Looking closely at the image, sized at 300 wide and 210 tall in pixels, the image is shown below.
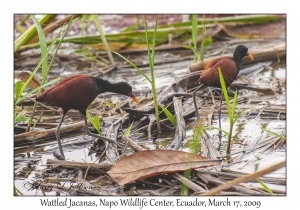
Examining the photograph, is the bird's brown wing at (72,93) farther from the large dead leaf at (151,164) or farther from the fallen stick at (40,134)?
the fallen stick at (40,134)

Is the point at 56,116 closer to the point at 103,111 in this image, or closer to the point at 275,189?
the point at 103,111

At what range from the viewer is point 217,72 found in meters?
3.26

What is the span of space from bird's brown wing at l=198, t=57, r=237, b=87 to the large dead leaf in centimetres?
53

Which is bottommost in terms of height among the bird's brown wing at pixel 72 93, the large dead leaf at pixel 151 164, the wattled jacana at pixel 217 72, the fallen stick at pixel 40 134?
the large dead leaf at pixel 151 164

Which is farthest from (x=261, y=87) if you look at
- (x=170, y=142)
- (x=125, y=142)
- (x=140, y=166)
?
(x=140, y=166)

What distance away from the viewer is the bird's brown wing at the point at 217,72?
326 cm

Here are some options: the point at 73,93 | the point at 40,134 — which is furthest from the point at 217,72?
the point at 40,134

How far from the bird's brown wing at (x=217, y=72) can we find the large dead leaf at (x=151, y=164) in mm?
528

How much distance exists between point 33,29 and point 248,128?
2393 mm

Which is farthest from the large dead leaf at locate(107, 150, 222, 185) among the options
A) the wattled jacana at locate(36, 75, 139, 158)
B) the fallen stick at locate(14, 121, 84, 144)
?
the fallen stick at locate(14, 121, 84, 144)

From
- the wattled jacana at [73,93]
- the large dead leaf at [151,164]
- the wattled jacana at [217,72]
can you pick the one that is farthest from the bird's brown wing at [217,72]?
the wattled jacana at [73,93]

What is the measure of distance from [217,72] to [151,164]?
30.2 inches

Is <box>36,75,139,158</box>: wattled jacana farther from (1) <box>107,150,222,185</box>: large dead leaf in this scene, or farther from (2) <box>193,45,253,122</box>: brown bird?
(2) <box>193,45,253,122</box>: brown bird

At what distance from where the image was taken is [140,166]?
2943 millimetres
